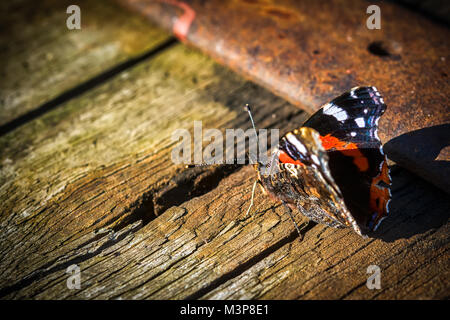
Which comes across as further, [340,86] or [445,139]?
[340,86]

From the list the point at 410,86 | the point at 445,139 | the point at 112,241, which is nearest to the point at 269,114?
the point at 410,86

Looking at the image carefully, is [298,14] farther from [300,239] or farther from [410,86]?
[300,239]

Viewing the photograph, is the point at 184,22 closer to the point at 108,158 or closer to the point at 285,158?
the point at 108,158

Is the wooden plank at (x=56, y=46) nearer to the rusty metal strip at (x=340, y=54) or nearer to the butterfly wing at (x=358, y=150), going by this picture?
the rusty metal strip at (x=340, y=54)

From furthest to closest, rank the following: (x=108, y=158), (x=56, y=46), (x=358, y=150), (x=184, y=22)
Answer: (x=56, y=46) < (x=184, y=22) < (x=108, y=158) < (x=358, y=150)

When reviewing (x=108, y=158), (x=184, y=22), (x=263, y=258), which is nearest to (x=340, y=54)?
(x=184, y=22)
